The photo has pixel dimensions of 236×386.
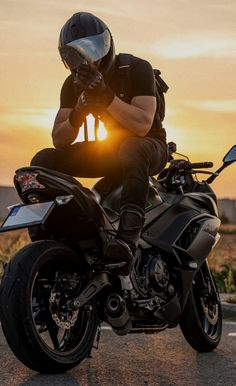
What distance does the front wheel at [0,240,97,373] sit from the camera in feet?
20.4

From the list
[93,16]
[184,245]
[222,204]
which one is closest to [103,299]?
[184,245]

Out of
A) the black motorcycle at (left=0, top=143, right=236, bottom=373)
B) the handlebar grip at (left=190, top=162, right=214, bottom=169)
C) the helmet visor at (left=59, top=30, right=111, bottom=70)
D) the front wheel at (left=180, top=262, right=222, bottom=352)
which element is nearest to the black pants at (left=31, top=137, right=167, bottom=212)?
the black motorcycle at (left=0, top=143, right=236, bottom=373)

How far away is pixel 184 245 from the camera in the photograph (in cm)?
768

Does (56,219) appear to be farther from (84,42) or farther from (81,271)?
(84,42)

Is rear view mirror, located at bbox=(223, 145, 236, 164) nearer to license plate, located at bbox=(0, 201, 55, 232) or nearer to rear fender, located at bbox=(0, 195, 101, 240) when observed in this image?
rear fender, located at bbox=(0, 195, 101, 240)

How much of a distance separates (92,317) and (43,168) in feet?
3.23

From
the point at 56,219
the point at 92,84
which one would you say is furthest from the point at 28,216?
the point at 92,84

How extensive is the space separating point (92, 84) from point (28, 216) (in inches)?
36.9

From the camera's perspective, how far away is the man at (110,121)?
672 centimetres

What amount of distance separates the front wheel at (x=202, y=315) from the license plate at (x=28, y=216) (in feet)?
6.24

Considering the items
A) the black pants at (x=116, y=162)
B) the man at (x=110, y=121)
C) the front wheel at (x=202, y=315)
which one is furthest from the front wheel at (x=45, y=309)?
the front wheel at (x=202, y=315)

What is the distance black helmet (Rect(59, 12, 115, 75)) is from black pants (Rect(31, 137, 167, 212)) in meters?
0.52

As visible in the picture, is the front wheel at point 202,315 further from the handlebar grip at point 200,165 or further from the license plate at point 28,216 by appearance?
→ the license plate at point 28,216

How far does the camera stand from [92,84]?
6.68 metres
